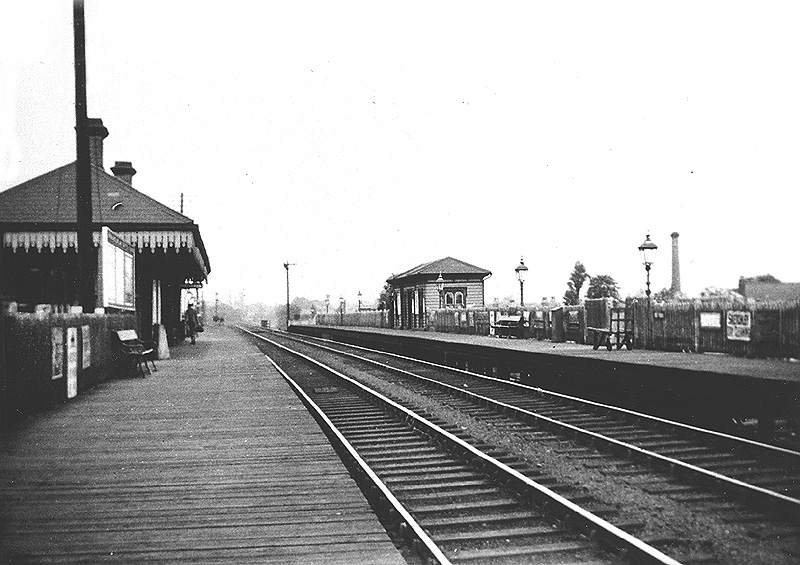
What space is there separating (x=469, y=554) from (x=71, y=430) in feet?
18.9

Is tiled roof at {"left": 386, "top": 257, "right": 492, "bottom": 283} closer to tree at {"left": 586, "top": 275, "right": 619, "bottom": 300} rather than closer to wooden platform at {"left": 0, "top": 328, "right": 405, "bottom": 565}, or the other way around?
wooden platform at {"left": 0, "top": 328, "right": 405, "bottom": 565}

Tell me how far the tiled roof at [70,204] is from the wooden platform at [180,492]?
34.0 ft

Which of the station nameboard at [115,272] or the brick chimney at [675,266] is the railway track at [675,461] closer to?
the station nameboard at [115,272]

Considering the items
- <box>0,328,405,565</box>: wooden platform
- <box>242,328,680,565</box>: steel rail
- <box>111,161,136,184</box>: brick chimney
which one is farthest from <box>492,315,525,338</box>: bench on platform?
<box>242,328,680,565</box>: steel rail

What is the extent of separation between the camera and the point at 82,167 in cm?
1316

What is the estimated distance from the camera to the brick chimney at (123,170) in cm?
3353

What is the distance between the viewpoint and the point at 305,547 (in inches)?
173

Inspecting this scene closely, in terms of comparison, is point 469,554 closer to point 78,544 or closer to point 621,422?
point 78,544

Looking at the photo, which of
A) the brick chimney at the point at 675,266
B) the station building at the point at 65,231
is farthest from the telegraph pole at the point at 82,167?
the brick chimney at the point at 675,266

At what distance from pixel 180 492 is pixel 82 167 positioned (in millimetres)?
9170

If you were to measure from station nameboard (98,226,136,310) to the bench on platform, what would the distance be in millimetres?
15047

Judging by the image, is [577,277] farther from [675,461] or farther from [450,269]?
[675,461]

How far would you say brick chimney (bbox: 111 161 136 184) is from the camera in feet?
110

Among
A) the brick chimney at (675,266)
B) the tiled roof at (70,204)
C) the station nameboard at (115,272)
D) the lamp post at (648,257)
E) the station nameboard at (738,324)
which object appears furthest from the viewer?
the brick chimney at (675,266)
